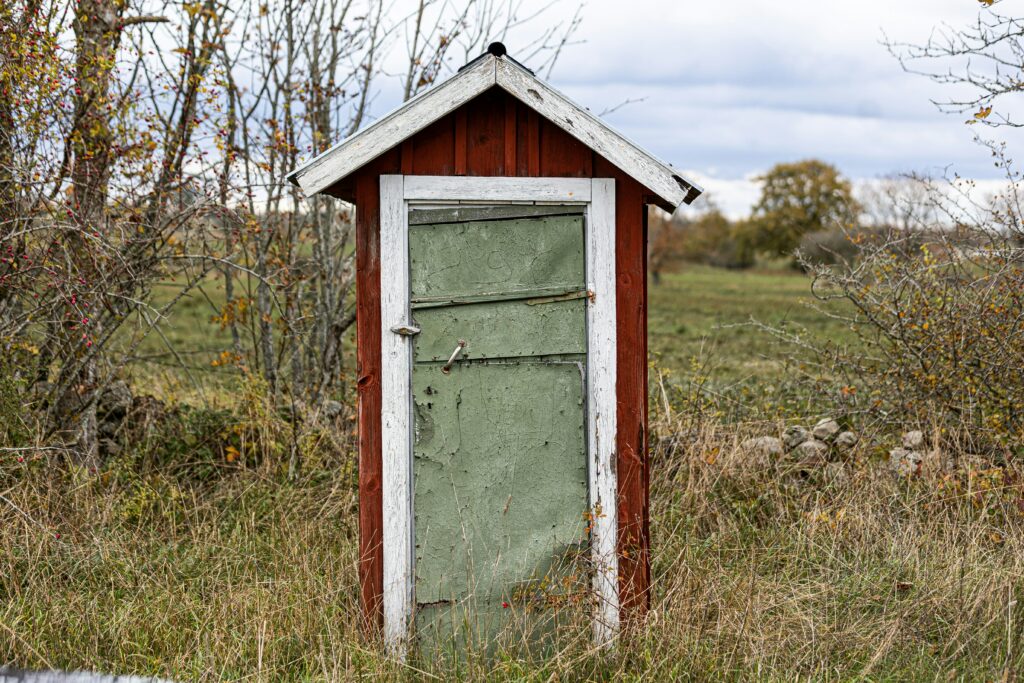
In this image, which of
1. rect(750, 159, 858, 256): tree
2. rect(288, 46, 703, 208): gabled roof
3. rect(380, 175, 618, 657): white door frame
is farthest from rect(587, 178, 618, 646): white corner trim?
rect(750, 159, 858, 256): tree

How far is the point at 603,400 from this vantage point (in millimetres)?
3975

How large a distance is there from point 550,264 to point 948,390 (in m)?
3.77

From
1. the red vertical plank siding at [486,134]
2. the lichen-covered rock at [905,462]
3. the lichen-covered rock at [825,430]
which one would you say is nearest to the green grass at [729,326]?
the lichen-covered rock at [825,430]

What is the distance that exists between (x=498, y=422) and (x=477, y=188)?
101cm

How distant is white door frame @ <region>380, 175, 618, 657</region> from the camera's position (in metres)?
3.88

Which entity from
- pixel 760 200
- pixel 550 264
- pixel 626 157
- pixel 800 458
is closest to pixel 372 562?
pixel 550 264

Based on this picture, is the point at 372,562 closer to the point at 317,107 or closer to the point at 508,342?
the point at 508,342

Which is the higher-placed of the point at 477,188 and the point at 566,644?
the point at 477,188

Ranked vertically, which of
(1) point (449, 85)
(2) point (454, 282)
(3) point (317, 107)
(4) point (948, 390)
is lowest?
(4) point (948, 390)

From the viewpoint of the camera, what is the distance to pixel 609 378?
3.97 m

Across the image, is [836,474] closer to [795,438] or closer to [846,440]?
[795,438]

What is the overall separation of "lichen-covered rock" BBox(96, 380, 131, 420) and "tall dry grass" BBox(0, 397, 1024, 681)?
2.22ft

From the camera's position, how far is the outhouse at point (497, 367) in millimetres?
3893

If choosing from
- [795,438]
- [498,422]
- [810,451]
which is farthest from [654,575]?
[795,438]
